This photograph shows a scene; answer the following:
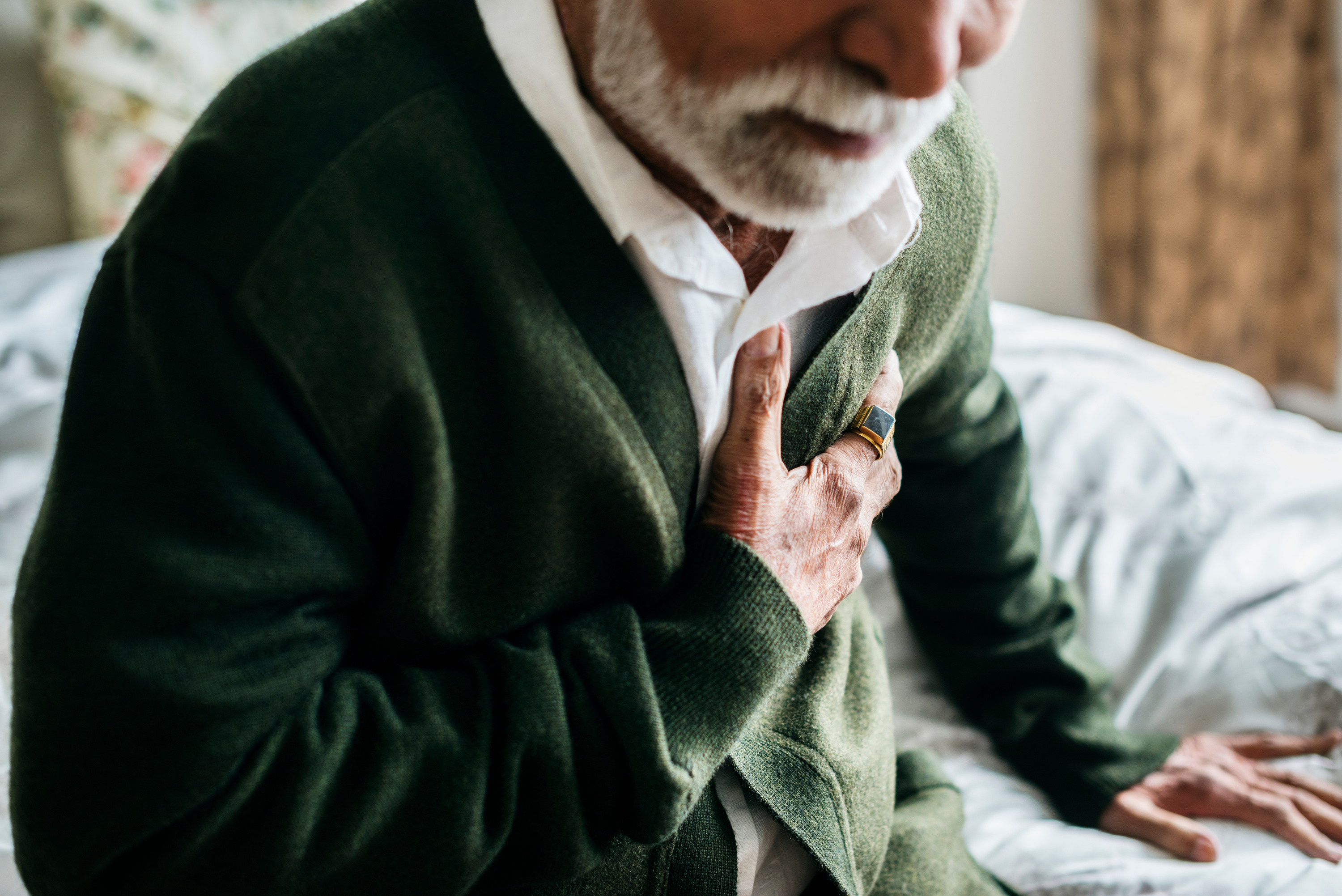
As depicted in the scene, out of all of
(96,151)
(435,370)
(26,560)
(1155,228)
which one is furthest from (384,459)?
(1155,228)

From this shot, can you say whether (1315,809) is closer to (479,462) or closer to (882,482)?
(882,482)

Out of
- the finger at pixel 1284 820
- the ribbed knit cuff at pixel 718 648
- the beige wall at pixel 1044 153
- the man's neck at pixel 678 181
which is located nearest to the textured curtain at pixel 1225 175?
the beige wall at pixel 1044 153

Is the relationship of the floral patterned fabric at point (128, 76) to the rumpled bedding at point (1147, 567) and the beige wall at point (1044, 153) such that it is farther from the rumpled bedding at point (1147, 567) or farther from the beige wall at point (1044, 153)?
the beige wall at point (1044, 153)

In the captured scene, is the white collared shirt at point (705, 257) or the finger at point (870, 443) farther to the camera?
the finger at point (870, 443)

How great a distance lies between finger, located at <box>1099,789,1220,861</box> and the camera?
95 centimetres

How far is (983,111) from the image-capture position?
3.28 m

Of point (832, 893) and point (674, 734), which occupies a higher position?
point (674, 734)

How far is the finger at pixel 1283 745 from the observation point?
1048 millimetres

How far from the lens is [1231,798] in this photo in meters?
1.00

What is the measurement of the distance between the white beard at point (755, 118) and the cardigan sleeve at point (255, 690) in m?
0.24

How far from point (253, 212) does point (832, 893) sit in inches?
23.7

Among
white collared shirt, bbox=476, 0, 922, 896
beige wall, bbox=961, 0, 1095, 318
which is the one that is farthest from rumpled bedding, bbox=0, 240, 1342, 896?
beige wall, bbox=961, 0, 1095, 318

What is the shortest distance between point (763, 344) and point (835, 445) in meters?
0.13

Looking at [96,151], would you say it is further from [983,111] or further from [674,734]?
[983,111]
